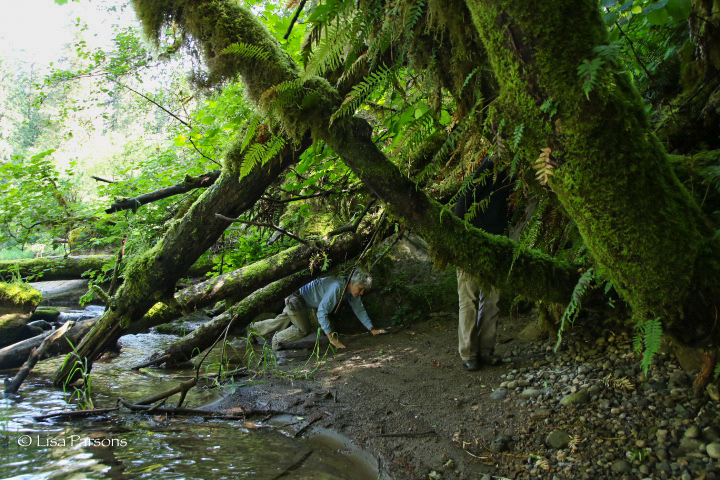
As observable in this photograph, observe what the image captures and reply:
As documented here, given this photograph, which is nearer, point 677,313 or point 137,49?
point 677,313

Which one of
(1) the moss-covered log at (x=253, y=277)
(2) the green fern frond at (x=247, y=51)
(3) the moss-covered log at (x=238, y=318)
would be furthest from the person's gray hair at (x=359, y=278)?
(2) the green fern frond at (x=247, y=51)

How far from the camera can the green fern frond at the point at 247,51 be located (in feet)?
8.41

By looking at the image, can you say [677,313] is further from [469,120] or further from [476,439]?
[476,439]

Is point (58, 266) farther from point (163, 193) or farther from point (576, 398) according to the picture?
point (576, 398)

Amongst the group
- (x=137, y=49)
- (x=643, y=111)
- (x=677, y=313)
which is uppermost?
(x=137, y=49)

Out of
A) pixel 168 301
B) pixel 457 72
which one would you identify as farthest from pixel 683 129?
pixel 168 301

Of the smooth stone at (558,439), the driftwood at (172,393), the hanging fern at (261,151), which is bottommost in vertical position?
the smooth stone at (558,439)

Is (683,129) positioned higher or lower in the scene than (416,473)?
higher

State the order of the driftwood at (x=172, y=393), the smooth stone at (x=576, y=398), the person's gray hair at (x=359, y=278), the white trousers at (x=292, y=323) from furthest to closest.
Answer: the white trousers at (x=292, y=323)
the person's gray hair at (x=359, y=278)
the driftwood at (x=172, y=393)
the smooth stone at (x=576, y=398)

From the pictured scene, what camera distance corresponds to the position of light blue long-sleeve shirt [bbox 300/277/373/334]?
6734 mm

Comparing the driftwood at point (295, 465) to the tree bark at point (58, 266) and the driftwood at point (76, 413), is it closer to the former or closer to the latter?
the driftwood at point (76, 413)

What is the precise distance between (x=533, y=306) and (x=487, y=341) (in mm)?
1718

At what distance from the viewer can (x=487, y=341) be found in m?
5.04

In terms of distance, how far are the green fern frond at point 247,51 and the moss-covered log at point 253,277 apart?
2.97 meters
